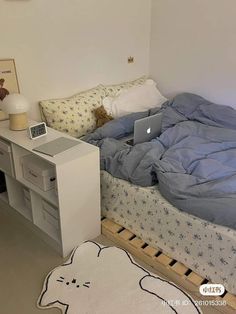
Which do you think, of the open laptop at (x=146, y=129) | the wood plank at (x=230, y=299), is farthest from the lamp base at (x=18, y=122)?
the wood plank at (x=230, y=299)

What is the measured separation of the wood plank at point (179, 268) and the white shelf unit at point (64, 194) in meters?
0.55

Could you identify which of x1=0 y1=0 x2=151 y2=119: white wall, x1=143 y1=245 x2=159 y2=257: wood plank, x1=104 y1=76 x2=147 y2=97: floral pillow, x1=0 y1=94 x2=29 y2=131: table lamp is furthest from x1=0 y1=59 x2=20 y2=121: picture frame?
x1=143 y1=245 x2=159 y2=257: wood plank

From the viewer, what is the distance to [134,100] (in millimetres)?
2721

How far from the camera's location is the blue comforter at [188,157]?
158cm

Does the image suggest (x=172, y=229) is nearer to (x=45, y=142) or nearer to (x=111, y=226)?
(x=111, y=226)

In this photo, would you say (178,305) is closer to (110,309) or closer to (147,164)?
(110,309)

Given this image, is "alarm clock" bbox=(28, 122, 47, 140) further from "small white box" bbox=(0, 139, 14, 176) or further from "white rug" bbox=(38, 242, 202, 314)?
"white rug" bbox=(38, 242, 202, 314)

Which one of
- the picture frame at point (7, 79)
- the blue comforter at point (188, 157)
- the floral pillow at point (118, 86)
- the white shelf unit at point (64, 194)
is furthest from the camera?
the floral pillow at point (118, 86)

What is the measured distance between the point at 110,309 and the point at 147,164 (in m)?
0.81

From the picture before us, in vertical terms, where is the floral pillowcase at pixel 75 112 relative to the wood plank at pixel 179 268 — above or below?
above

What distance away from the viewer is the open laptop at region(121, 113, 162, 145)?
2.10m

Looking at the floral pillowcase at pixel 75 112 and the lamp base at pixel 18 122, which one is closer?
the lamp base at pixel 18 122

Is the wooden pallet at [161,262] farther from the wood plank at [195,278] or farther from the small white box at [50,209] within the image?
the small white box at [50,209]

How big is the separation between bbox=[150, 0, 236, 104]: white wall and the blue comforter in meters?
0.23
